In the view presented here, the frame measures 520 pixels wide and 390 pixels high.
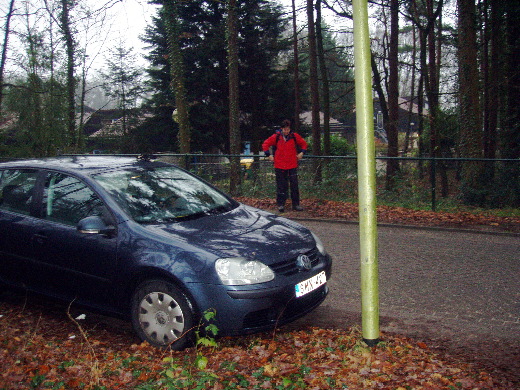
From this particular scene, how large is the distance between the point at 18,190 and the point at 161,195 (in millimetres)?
1733

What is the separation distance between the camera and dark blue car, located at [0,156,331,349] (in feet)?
15.0

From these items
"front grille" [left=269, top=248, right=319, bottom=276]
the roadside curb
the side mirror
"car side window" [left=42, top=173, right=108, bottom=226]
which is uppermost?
"car side window" [left=42, top=173, right=108, bottom=226]

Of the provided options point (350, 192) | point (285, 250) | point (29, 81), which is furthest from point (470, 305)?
point (29, 81)

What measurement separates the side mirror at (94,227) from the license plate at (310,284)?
1826mm

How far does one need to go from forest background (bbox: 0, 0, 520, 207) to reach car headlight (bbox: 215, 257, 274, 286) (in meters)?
8.62

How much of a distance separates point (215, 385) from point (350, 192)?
10106 millimetres

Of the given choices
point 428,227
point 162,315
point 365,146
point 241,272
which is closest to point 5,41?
point 428,227

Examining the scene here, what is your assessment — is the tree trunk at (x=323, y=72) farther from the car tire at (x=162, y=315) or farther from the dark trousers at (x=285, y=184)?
the car tire at (x=162, y=315)

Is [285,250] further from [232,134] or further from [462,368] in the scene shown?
[232,134]

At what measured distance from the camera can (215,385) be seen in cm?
379

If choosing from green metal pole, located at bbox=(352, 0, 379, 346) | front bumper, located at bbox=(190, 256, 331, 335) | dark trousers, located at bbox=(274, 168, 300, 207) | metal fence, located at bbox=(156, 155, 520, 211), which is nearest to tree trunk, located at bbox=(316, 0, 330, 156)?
metal fence, located at bbox=(156, 155, 520, 211)

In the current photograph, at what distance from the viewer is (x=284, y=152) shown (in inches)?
478

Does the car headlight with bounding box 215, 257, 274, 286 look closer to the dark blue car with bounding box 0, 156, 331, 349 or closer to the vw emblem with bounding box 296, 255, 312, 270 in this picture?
the dark blue car with bounding box 0, 156, 331, 349

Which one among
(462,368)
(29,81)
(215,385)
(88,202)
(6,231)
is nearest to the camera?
(215,385)
